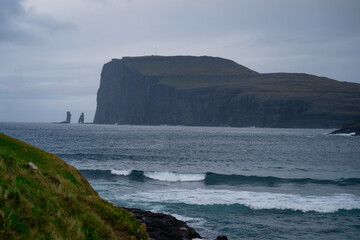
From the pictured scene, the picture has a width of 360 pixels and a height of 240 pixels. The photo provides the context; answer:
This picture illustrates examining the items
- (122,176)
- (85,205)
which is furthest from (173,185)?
(85,205)

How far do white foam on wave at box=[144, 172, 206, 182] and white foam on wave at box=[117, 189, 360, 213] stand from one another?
331 inches

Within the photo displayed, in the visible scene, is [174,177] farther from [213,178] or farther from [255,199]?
[255,199]

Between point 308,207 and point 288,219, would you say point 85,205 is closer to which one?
point 288,219

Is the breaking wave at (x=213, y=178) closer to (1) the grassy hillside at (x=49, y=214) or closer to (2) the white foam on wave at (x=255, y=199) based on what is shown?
(2) the white foam on wave at (x=255, y=199)

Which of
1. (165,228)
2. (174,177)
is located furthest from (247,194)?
(165,228)

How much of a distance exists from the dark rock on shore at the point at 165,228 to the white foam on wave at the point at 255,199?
943 centimetres

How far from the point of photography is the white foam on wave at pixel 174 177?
4038 centimetres

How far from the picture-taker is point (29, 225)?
20.2ft

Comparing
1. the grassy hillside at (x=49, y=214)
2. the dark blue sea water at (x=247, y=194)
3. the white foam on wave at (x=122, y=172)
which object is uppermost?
the grassy hillside at (x=49, y=214)

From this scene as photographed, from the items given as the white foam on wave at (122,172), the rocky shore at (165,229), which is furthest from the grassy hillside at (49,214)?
the white foam on wave at (122,172)

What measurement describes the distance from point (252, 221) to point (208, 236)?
5.26m

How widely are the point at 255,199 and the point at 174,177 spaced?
1521 cm

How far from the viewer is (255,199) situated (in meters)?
27.7

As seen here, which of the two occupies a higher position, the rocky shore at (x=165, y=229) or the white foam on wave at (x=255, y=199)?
the rocky shore at (x=165, y=229)
